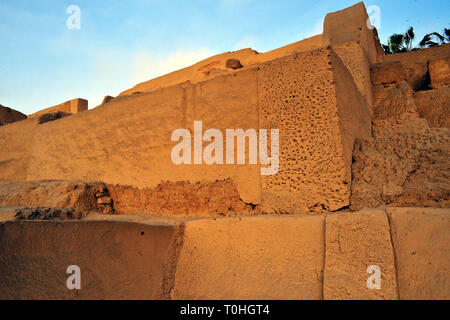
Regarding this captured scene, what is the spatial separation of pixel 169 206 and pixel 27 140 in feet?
13.8

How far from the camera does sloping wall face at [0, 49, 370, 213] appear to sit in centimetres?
278

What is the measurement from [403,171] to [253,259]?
1.52 meters

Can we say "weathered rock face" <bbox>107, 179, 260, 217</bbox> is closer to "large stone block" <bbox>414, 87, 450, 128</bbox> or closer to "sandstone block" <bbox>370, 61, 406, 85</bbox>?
"sandstone block" <bbox>370, 61, 406, 85</bbox>

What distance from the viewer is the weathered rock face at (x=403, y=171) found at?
2566mm

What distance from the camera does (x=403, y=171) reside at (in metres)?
2.81

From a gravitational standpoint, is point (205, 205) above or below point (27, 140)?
below

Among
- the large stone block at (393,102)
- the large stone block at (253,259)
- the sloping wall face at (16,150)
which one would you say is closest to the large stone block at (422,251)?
the large stone block at (253,259)

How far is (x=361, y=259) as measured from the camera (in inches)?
79.1

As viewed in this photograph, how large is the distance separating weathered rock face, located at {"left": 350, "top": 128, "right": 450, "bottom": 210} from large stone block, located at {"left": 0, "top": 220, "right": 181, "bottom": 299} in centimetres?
167

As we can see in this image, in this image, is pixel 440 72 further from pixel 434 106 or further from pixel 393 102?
pixel 393 102
